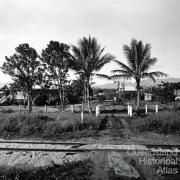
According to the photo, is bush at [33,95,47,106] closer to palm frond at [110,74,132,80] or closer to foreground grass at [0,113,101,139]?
palm frond at [110,74,132,80]

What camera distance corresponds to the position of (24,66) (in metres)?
16.7

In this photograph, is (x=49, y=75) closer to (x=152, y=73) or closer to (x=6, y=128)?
(x=6, y=128)

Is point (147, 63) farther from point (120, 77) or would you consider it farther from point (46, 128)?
point (46, 128)

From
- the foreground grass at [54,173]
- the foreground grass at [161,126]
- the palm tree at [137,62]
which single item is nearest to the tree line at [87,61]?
the palm tree at [137,62]

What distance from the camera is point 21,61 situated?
54.1 feet

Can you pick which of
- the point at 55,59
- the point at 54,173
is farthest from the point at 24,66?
the point at 54,173

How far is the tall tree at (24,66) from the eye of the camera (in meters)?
16.4

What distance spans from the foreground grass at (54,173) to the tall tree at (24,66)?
1354cm

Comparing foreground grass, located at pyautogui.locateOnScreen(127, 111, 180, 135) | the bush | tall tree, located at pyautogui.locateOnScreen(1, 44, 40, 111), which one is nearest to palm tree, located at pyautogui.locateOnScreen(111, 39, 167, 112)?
foreground grass, located at pyautogui.locateOnScreen(127, 111, 180, 135)

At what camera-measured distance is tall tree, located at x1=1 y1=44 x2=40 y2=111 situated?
53.9ft

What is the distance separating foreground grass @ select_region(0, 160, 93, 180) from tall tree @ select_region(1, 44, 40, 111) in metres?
13.5

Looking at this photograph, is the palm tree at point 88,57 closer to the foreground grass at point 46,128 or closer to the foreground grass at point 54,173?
the foreground grass at point 46,128

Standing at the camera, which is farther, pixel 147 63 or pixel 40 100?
pixel 40 100

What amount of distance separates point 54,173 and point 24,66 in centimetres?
1505
